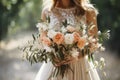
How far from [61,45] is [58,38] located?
0.10m

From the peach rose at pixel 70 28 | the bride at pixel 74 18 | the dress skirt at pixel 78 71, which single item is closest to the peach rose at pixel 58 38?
the peach rose at pixel 70 28

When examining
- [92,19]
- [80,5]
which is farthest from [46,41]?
[92,19]

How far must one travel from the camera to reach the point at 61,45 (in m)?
7.33

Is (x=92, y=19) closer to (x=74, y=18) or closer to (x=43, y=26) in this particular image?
(x=74, y=18)

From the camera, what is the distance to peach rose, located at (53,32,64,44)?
7.27m

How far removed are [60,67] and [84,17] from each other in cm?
69

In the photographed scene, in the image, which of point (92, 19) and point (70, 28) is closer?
point (70, 28)

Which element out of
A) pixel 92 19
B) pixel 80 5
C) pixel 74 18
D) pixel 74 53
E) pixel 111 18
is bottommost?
pixel 111 18

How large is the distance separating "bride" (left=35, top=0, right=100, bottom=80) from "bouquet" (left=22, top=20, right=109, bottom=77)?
4.3 inches

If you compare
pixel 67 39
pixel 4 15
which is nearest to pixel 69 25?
pixel 67 39

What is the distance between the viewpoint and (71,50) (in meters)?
7.31

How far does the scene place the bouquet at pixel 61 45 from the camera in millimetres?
7301

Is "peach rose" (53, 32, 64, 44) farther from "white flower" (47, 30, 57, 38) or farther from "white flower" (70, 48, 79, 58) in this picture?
"white flower" (70, 48, 79, 58)

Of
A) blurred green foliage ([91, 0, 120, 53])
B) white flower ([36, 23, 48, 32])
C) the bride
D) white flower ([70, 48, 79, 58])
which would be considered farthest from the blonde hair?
blurred green foliage ([91, 0, 120, 53])
